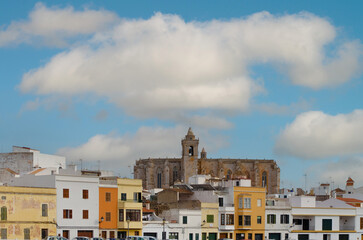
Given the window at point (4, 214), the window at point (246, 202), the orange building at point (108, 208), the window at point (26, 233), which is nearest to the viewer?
the window at point (4, 214)

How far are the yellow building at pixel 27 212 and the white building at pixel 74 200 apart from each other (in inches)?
35.5

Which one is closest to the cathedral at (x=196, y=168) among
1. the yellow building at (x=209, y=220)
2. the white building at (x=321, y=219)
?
the white building at (x=321, y=219)

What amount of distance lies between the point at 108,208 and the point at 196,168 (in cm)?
7099

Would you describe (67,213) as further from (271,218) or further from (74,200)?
(271,218)

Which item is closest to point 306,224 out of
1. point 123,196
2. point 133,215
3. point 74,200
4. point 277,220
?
point 277,220

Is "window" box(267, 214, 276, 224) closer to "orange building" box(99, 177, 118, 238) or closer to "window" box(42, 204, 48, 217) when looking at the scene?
"orange building" box(99, 177, 118, 238)

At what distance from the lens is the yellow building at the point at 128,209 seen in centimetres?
7269

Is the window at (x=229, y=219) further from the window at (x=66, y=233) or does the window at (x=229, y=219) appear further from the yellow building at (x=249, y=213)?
the window at (x=66, y=233)

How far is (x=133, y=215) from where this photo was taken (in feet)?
241

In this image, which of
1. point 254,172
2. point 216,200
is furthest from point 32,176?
point 254,172

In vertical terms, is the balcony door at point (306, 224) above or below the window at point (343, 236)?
above

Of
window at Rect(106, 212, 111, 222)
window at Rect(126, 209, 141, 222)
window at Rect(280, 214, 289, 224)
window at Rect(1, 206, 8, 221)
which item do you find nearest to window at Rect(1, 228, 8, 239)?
window at Rect(1, 206, 8, 221)

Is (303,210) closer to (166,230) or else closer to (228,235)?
(228,235)

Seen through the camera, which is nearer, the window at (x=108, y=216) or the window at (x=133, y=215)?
the window at (x=108, y=216)
